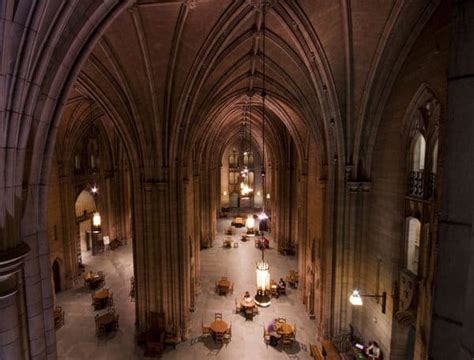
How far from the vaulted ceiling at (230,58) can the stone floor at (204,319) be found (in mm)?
7490

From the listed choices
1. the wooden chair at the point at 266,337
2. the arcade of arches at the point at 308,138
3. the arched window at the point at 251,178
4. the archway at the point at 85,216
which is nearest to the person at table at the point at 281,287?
the arcade of arches at the point at 308,138

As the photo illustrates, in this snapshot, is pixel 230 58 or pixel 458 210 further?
pixel 230 58

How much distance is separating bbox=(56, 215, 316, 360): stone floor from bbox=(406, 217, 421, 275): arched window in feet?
19.2

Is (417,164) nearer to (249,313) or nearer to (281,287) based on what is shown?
(249,313)

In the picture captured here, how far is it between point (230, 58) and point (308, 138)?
22.4 feet

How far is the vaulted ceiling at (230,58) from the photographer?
24.3 feet

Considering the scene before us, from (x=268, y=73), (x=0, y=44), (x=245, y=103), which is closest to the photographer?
(x=0, y=44)

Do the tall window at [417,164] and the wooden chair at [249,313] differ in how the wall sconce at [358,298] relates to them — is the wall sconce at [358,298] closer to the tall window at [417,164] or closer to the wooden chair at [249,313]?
the tall window at [417,164]

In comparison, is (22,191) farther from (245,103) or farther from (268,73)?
(245,103)

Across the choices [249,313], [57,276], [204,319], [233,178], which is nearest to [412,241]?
[249,313]

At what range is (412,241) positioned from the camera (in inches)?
297

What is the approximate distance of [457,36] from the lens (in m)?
2.54

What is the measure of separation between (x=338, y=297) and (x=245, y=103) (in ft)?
44.0

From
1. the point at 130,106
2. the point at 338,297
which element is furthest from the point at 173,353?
the point at 130,106
